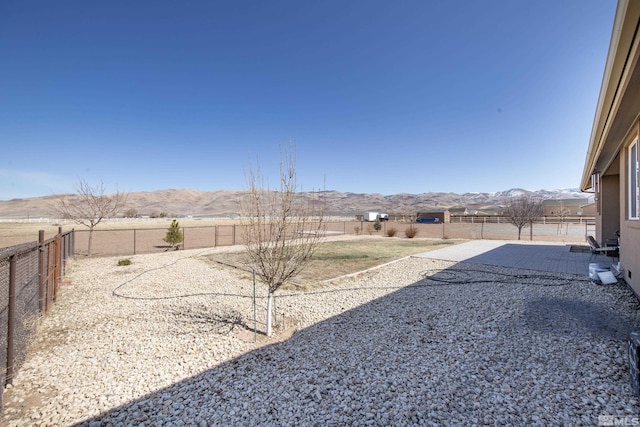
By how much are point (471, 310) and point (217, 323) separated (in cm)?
478

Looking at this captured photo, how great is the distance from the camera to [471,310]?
5562 millimetres

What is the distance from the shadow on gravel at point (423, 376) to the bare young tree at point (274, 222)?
3.82ft

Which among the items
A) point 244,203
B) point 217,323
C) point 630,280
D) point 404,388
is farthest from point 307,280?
point 630,280

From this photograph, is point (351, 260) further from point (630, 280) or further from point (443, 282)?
point (630, 280)

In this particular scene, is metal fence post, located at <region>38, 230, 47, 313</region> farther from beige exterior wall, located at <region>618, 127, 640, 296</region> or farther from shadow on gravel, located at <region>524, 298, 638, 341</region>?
beige exterior wall, located at <region>618, 127, 640, 296</region>

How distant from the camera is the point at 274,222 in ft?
15.6

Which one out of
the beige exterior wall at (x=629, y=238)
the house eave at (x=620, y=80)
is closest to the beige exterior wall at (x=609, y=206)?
the beige exterior wall at (x=629, y=238)

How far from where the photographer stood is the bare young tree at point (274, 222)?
4.73 m

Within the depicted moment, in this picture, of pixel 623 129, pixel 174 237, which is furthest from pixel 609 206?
pixel 174 237

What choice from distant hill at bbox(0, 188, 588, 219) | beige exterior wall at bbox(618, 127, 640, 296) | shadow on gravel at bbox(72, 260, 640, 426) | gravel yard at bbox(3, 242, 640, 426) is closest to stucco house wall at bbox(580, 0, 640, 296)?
beige exterior wall at bbox(618, 127, 640, 296)

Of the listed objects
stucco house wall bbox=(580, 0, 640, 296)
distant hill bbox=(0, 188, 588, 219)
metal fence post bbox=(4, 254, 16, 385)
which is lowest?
metal fence post bbox=(4, 254, 16, 385)

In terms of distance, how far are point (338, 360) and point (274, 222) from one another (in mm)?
2248

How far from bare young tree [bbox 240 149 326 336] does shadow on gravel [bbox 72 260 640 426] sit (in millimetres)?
1163

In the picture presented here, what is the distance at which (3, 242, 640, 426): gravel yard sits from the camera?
2773mm
